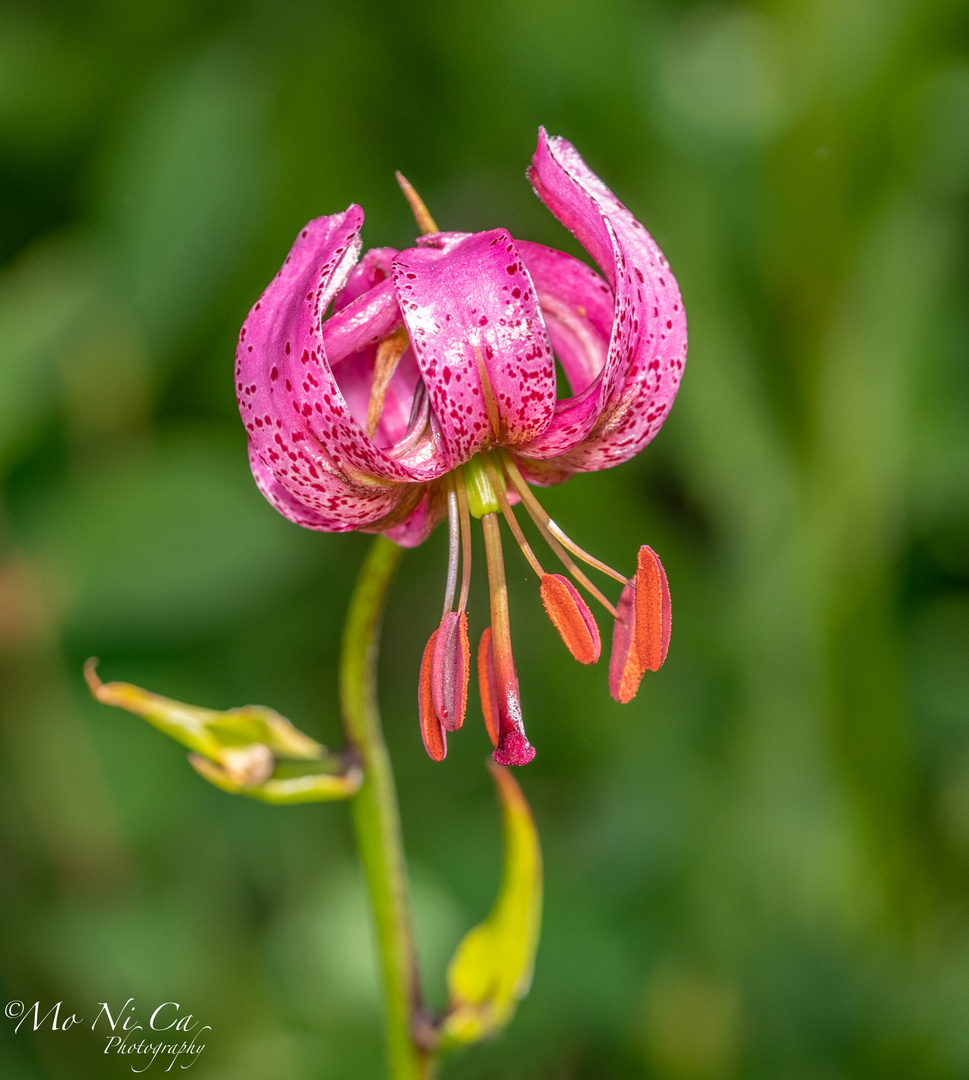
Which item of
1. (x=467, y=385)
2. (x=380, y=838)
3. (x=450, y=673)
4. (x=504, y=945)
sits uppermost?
(x=467, y=385)

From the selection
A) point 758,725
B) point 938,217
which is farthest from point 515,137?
point 758,725

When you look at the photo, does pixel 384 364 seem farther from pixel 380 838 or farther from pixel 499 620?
pixel 380 838

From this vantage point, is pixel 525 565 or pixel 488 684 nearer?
pixel 488 684

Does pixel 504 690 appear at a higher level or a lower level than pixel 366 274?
lower

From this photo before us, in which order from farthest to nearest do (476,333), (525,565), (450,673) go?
(525,565)
(450,673)
(476,333)

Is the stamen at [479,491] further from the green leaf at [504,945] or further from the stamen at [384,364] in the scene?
the green leaf at [504,945]

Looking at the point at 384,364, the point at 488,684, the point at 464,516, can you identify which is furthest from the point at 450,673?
the point at 384,364

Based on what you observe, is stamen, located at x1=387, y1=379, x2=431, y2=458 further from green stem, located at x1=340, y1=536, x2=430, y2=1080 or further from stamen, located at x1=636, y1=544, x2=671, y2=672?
stamen, located at x1=636, y1=544, x2=671, y2=672
